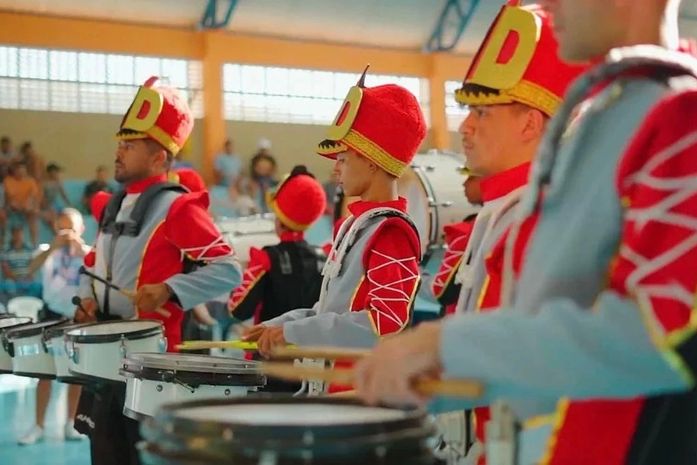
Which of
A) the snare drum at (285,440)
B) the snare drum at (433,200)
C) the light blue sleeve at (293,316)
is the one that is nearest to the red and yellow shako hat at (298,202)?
the snare drum at (433,200)

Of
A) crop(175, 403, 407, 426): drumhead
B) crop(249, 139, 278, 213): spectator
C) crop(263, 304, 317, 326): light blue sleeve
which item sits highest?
crop(249, 139, 278, 213): spectator

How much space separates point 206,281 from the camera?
14.6ft

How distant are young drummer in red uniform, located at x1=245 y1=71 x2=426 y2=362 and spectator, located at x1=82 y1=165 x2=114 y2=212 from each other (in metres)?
10.6

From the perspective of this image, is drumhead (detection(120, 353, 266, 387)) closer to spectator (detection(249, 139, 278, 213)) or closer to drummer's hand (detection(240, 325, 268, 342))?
drummer's hand (detection(240, 325, 268, 342))

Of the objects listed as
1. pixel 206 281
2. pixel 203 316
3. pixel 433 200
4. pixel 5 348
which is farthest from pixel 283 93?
pixel 206 281

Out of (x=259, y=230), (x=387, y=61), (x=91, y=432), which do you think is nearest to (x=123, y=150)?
(x=91, y=432)

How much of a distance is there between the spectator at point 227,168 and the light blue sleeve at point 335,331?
499 inches

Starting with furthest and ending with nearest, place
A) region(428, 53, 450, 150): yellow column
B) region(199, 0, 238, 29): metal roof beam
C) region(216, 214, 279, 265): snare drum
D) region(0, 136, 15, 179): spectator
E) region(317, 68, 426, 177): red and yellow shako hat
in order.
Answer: region(428, 53, 450, 150): yellow column, region(199, 0, 238, 29): metal roof beam, region(0, 136, 15, 179): spectator, region(216, 214, 279, 265): snare drum, region(317, 68, 426, 177): red and yellow shako hat

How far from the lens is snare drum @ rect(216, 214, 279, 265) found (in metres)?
9.52

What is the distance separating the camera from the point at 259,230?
9.95 meters

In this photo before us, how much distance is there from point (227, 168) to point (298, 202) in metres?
9.54

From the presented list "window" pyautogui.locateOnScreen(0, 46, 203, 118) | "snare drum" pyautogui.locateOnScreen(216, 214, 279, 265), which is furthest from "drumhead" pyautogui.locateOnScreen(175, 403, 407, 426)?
"window" pyautogui.locateOnScreen(0, 46, 203, 118)

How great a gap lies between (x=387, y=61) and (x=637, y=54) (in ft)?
55.9

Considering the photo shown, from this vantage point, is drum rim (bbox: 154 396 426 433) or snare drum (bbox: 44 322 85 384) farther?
snare drum (bbox: 44 322 85 384)
